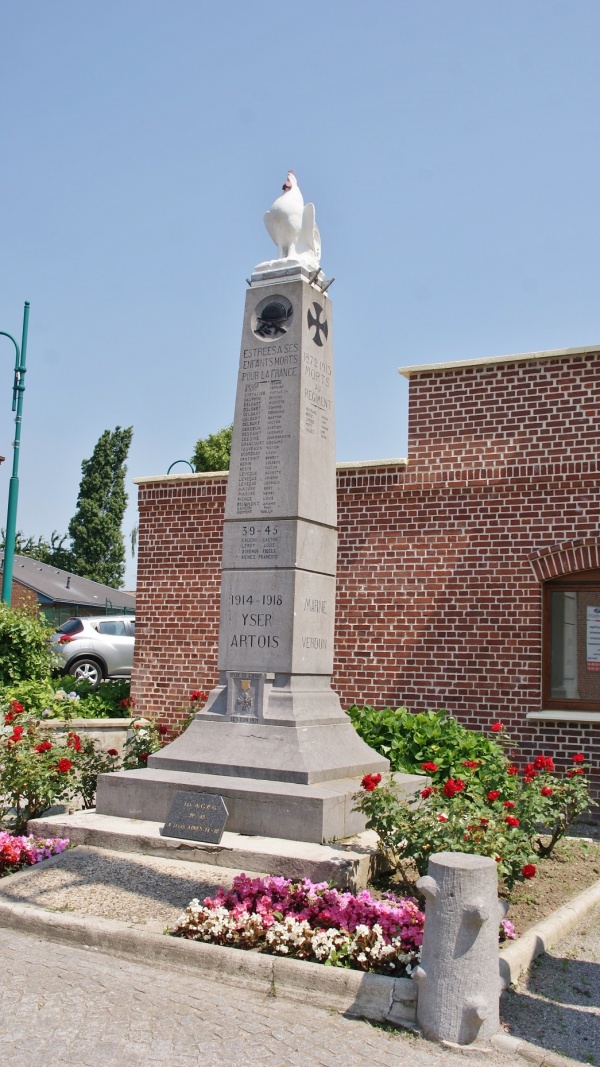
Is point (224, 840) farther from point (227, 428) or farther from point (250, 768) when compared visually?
point (227, 428)

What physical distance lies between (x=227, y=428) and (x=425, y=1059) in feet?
98.7

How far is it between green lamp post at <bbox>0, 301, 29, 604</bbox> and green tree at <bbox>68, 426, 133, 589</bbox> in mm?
30071

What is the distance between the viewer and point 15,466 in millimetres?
16922

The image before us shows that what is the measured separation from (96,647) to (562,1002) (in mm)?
14907

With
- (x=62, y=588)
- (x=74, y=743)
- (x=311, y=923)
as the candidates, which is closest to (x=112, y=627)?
(x=74, y=743)

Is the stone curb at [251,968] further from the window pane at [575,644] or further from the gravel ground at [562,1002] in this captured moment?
the window pane at [575,644]

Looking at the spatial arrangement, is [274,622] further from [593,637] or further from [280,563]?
[593,637]

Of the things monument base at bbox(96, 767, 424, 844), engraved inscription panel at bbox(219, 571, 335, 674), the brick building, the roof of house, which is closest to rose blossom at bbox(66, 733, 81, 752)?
monument base at bbox(96, 767, 424, 844)

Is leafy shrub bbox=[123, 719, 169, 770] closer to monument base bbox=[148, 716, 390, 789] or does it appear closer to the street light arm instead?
monument base bbox=[148, 716, 390, 789]

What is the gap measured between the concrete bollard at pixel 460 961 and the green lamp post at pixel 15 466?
12.9 m

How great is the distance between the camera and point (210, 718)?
7379mm

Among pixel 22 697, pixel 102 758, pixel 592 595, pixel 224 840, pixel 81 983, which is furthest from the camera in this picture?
pixel 22 697

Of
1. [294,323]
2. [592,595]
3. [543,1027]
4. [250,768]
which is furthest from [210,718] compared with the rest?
[592,595]

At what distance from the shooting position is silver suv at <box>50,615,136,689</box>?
18625 mm
